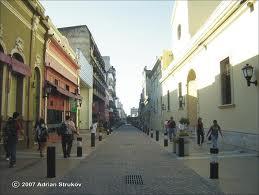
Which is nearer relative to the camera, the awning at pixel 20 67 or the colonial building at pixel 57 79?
the awning at pixel 20 67

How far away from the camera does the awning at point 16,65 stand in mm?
14869

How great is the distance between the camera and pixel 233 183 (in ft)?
30.5

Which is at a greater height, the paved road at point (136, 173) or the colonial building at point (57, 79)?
the colonial building at point (57, 79)

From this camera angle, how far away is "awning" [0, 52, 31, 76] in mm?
14869

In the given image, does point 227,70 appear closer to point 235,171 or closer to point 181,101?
point 235,171

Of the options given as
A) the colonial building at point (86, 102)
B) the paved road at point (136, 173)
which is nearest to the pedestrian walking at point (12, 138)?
the paved road at point (136, 173)

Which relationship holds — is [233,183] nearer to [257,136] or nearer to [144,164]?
[144,164]

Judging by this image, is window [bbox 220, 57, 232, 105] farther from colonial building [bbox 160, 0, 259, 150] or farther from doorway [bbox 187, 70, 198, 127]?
doorway [bbox 187, 70, 198, 127]

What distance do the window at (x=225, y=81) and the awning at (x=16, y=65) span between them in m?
10.7

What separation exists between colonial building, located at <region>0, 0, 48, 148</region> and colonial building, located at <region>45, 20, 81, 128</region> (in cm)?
132

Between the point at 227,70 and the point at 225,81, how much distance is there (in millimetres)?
733

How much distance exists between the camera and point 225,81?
21609 mm

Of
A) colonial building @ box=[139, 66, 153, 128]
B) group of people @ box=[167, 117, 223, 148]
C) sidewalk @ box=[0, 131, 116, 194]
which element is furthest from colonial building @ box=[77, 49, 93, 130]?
sidewalk @ box=[0, 131, 116, 194]

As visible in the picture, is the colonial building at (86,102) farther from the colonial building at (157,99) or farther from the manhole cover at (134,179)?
the manhole cover at (134,179)
